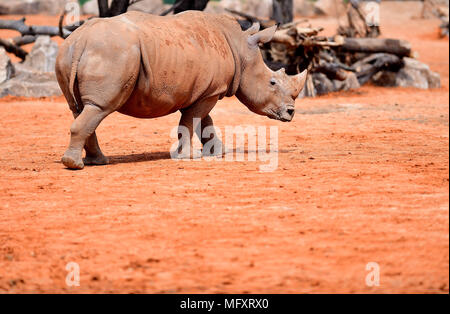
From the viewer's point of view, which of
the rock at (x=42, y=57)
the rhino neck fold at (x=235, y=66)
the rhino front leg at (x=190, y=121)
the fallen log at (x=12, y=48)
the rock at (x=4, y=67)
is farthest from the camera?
the fallen log at (x=12, y=48)

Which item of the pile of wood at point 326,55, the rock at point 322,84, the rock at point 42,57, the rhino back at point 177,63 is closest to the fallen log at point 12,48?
the rock at point 42,57

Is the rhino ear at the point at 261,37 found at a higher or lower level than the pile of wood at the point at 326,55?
higher

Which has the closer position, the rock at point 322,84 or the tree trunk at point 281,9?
the rock at point 322,84

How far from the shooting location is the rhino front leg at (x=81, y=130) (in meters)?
7.14

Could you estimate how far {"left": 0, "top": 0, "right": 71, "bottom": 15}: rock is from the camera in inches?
1202

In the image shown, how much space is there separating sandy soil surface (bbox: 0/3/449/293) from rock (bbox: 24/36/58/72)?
666 cm

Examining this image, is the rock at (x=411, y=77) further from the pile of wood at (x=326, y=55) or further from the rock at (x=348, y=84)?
the rock at (x=348, y=84)

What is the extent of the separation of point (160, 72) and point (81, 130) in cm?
98

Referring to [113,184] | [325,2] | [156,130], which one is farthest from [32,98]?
[325,2]

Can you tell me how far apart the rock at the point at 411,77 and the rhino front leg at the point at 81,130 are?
11.8 metres

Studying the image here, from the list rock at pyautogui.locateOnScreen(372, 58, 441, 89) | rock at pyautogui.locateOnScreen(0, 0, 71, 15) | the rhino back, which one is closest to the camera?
the rhino back

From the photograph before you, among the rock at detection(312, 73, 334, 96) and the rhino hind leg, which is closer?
the rhino hind leg

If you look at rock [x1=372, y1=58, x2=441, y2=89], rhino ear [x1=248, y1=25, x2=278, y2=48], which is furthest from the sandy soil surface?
rock [x1=372, y1=58, x2=441, y2=89]

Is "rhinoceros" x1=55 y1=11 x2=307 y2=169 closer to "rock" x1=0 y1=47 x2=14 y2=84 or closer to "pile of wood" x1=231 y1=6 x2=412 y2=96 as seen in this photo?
"pile of wood" x1=231 y1=6 x2=412 y2=96
